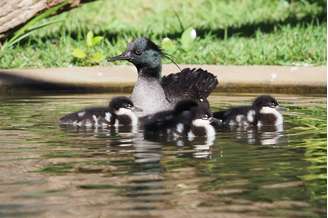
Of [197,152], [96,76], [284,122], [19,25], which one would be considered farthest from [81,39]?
[197,152]

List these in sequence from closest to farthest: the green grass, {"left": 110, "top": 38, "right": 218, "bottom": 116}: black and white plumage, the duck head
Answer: {"left": 110, "top": 38, "right": 218, "bottom": 116}: black and white plumage → the duck head → the green grass

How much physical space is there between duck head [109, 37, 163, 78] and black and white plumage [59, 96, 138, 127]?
0.48 meters

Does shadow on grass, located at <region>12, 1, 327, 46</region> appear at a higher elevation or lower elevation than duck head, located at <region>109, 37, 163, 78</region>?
higher

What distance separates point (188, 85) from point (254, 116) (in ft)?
3.09

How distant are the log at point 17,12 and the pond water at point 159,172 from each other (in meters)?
4.26

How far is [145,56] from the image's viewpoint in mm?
10648

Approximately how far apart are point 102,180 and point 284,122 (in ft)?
11.9

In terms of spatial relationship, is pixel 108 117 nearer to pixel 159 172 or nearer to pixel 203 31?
pixel 159 172

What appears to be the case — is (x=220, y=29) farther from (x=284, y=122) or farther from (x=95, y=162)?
(x=95, y=162)

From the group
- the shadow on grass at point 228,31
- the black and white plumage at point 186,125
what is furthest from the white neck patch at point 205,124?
the shadow on grass at point 228,31

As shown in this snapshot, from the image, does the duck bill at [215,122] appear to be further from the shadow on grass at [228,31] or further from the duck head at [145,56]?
the shadow on grass at [228,31]

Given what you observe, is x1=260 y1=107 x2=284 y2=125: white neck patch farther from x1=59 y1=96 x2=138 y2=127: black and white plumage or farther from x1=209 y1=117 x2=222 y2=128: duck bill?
x1=59 y1=96 x2=138 y2=127: black and white plumage

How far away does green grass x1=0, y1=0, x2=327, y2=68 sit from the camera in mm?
15156

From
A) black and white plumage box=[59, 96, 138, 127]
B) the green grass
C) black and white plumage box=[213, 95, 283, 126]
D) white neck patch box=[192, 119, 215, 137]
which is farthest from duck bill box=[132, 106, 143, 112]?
the green grass
